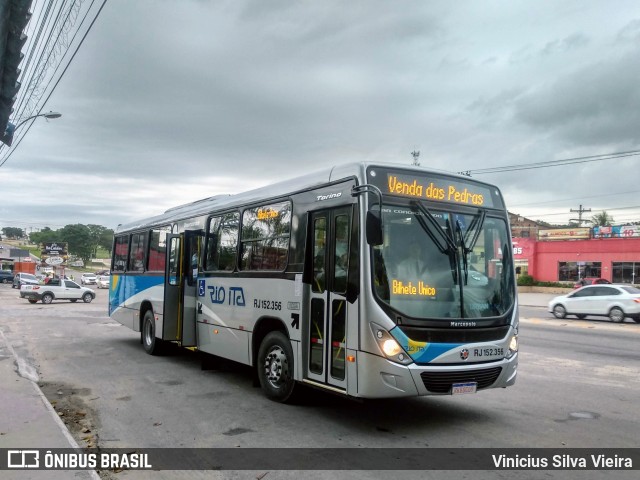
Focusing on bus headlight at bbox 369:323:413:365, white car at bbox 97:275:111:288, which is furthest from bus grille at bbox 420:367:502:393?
white car at bbox 97:275:111:288

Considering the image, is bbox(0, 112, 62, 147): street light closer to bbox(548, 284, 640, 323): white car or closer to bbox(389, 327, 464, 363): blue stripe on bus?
bbox(389, 327, 464, 363): blue stripe on bus

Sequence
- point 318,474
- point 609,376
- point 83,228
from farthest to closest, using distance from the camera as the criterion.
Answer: point 83,228 → point 609,376 → point 318,474

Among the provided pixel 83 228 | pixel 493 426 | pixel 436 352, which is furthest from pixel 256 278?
pixel 83 228

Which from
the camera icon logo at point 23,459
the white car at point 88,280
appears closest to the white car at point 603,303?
the camera icon logo at point 23,459

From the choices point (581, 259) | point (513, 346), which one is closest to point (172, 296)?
point (513, 346)

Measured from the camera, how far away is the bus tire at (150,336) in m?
12.2

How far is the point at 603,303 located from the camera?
2403cm

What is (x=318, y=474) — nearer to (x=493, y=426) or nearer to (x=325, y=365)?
(x=325, y=365)

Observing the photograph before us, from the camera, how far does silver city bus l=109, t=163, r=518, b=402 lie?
19.6 feet

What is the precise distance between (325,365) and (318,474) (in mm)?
1743

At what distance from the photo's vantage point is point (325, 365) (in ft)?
21.8

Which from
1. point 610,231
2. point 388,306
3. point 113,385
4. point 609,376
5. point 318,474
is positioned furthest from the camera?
point 610,231

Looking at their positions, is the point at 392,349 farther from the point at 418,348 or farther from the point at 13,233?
the point at 13,233

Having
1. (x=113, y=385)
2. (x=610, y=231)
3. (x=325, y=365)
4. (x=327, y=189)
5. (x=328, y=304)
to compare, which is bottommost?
(x=113, y=385)
